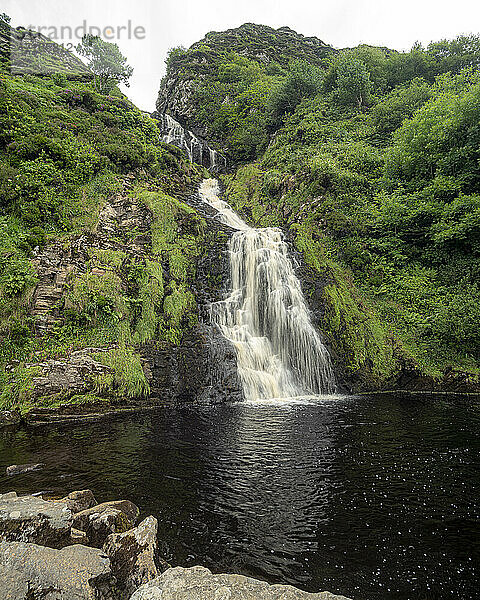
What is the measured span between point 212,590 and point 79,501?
2.81m

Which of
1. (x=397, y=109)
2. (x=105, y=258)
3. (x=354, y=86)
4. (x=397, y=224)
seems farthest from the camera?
(x=354, y=86)

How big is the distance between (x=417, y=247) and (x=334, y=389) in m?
9.64

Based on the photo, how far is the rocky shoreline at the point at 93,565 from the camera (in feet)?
8.87

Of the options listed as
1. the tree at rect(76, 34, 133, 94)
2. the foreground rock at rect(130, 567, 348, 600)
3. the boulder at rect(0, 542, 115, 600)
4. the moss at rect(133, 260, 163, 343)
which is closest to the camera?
the foreground rock at rect(130, 567, 348, 600)

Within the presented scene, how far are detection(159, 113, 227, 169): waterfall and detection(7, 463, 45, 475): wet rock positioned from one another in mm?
32558

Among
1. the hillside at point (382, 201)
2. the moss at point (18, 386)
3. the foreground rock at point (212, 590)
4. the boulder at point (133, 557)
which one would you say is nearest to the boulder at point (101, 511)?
the boulder at point (133, 557)

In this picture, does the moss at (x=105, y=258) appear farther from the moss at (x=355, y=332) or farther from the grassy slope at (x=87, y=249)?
the moss at (x=355, y=332)

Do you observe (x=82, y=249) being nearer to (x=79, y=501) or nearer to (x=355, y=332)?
(x=79, y=501)

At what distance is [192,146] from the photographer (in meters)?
34.6

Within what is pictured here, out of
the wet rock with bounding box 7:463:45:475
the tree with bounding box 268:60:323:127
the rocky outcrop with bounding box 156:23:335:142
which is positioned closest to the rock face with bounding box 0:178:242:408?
the wet rock with bounding box 7:463:45:475

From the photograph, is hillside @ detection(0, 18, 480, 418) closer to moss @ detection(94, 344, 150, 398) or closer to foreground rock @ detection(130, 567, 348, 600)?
moss @ detection(94, 344, 150, 398)

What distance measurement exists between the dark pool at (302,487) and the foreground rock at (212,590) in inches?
42.8

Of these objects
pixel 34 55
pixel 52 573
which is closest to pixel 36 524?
pixel 52 573

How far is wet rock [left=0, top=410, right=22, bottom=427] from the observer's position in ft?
31.0
